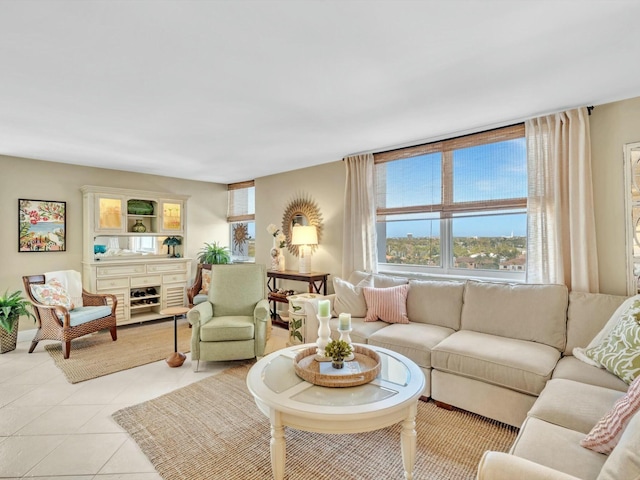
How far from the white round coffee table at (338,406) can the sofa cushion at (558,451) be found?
20.1 inches

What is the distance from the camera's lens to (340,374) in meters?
1.93

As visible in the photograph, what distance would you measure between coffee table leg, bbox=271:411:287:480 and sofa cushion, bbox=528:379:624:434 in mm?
1278

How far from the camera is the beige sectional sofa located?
1.42 metres

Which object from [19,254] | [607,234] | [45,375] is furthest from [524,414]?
[19,254]

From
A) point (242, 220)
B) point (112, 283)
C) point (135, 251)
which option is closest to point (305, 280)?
point (242, 220)

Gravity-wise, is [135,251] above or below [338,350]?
above

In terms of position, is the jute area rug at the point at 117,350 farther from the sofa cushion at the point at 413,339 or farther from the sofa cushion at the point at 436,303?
the sofa cushion at the point at 436,303

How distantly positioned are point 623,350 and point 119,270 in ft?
18.0

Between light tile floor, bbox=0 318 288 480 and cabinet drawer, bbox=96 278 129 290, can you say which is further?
cabinet drawer, bbox=96 278 129 290

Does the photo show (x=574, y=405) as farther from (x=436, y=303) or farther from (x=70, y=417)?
(x=70, y=417)

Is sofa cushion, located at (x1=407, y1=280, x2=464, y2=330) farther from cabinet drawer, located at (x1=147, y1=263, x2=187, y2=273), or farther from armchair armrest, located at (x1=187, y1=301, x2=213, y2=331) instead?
cabinet drawer, located at (x1=147, y1=263, x2=187, y2=273)

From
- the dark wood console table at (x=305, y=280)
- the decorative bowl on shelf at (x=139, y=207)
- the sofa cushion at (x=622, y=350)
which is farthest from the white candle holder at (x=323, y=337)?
the decorative bowl on shelf at (x=139, y=207)

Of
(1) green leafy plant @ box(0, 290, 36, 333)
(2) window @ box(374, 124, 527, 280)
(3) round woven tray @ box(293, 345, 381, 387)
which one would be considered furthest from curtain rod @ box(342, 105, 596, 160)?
(1) green leafy plant @ box(0, 290, 36, 333)

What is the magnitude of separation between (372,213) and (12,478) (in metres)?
3.64
